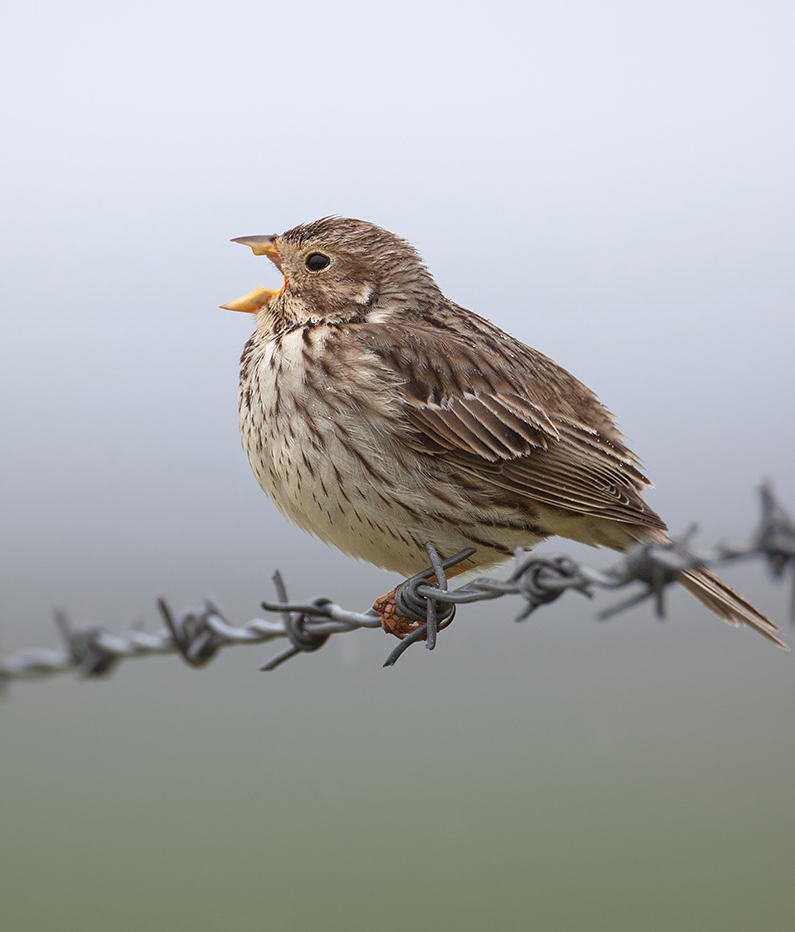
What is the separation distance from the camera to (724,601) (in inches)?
156

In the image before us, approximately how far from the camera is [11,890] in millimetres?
12961

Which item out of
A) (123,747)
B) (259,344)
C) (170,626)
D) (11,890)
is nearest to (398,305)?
(259,344)

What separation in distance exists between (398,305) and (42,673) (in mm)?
1962

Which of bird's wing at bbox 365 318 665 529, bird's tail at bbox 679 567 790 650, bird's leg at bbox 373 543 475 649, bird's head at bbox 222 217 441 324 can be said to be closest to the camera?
bird's leg at bbox 373 543 475 649

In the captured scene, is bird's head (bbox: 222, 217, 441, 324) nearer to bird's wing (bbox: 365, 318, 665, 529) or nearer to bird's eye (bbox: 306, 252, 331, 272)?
bird's eye (bbox: 306, 252, 331, 272)

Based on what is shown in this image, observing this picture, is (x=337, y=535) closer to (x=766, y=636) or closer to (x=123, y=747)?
(x=766, y=636)

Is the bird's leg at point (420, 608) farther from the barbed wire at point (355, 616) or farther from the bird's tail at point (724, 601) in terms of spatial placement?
the bird's tail at point (724, 601)

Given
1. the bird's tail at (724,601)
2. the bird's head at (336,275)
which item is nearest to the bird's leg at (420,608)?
the bird's tail at (724,601)

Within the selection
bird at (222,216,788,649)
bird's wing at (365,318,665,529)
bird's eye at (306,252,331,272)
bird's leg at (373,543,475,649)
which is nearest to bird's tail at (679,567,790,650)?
bird at (222,216,788,649)

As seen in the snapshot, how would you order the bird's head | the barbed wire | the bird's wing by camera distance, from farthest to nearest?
the bird's head < the bird's wing < the barbed wire

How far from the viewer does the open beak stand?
458cm

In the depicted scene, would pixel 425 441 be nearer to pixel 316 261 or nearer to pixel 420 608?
pixel 420 608

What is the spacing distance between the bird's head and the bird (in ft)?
0.04

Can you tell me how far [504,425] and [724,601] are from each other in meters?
0.98
